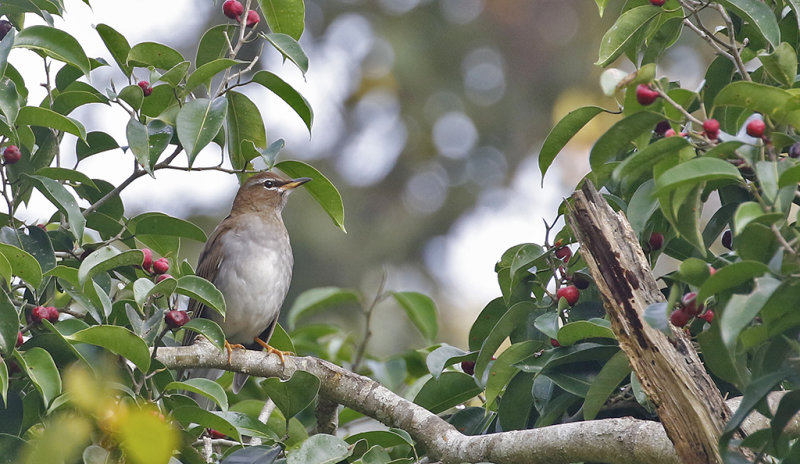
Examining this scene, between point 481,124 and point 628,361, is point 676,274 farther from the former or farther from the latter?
point 481,124

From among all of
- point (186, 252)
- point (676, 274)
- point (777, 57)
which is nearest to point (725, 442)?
point (676, 274)

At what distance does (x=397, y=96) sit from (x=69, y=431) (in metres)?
10.3

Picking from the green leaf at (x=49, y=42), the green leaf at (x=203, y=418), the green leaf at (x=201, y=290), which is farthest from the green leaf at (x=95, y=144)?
the green leaf at (x=203, y=418)

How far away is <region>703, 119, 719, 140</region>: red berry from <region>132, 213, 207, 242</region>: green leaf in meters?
2.20

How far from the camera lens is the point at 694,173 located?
6.94 feet

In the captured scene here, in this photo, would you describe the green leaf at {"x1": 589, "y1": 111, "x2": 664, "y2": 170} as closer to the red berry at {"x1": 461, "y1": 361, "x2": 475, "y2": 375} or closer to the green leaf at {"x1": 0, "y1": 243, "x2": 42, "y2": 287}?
the red berry at {"x1": 461, "y1": 361, "x2": 475, "y2": 375}

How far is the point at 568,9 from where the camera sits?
13.1 metres

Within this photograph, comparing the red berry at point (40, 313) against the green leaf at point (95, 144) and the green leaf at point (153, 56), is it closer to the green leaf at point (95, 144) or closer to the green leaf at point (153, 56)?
the green leaf at point (95, 144)

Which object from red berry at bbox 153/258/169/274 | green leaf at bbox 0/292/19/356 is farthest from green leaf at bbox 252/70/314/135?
green leaf at bbox 0/292/19/356

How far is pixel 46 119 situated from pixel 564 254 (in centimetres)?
197

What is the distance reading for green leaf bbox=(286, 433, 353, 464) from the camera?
2996mm

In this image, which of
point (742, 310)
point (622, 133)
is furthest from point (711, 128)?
point (742, 310)

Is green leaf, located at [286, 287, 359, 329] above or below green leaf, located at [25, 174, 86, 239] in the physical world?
above

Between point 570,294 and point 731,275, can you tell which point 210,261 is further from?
point 731,275
